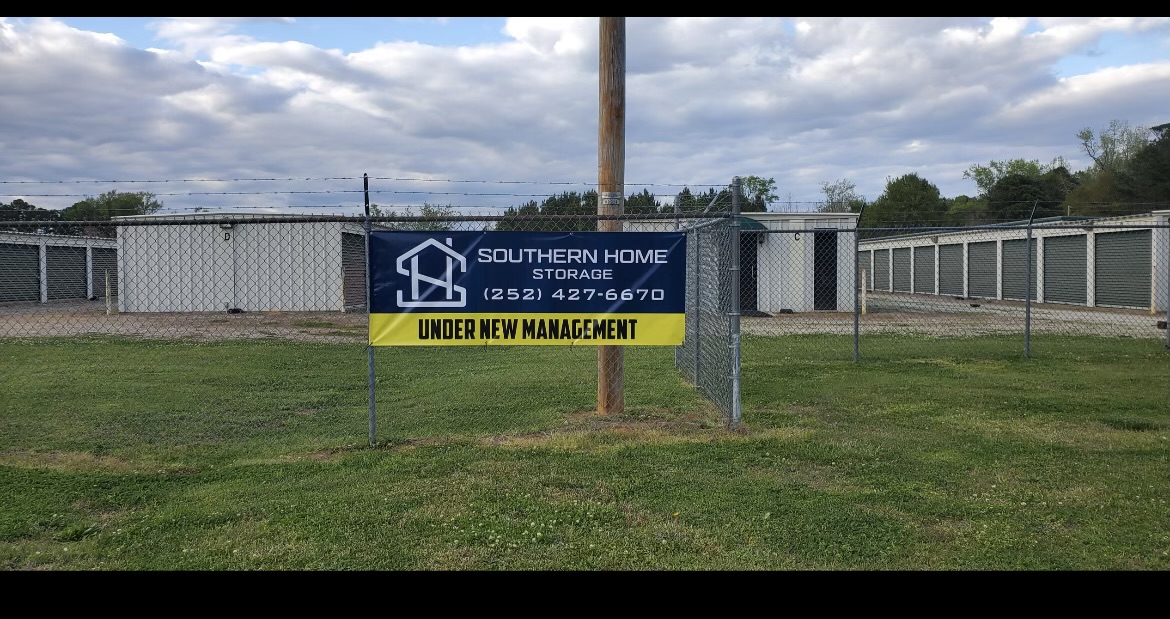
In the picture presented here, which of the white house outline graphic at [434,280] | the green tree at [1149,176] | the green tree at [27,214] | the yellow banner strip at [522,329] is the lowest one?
the yellow banner strip at [522,329]

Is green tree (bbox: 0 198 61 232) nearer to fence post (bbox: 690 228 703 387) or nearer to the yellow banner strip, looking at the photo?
the yellow banner strip

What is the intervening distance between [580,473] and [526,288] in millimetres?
1592

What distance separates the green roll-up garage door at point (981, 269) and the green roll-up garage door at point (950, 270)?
850mm

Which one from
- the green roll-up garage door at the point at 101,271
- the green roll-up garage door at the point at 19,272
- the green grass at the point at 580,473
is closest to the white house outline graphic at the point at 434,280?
the green grass at the point at 580,473

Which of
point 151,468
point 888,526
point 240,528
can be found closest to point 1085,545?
point 888,526

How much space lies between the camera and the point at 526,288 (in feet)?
20.9

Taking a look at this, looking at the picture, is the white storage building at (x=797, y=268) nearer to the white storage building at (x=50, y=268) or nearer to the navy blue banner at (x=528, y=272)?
Result: the navy blue banner at (x=528, y=272)

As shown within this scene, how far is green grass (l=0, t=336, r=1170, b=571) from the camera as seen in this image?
4.12 m

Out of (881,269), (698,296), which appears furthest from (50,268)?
(881,269)

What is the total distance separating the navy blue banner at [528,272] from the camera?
20.4 ft

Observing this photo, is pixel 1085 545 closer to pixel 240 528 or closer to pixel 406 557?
pixel 406 557

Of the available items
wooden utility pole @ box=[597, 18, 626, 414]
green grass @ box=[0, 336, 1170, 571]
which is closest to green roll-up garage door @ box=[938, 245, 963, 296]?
green grass @ box=[0, 336, 1170, 571]

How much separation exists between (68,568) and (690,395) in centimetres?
589

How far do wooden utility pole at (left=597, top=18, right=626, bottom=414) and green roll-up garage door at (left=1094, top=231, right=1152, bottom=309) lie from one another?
870 inches
